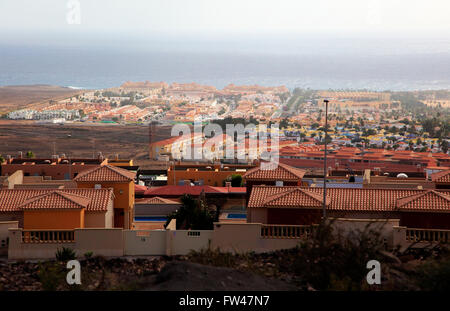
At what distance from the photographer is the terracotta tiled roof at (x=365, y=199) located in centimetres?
1365

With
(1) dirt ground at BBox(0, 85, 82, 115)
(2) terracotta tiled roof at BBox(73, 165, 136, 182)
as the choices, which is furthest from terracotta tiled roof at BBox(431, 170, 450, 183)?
(1) dirt ground at BBox(0, 85, 82, 115)

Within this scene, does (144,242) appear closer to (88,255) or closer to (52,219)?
(88,255)

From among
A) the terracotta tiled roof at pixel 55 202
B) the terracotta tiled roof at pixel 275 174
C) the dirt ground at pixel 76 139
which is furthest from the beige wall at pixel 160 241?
the dirt ground at pixel 76 139

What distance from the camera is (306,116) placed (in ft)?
369

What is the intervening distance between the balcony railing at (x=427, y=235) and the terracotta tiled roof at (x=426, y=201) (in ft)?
4.25

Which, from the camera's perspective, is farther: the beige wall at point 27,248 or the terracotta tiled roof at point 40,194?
the terracotta tiled roof at point 40,194

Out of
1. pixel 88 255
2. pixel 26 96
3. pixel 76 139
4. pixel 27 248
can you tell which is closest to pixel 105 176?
pixel 27 248

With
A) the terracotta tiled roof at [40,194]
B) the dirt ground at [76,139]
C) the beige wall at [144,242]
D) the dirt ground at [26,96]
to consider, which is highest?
the terracotta tiled roof at [40,194]

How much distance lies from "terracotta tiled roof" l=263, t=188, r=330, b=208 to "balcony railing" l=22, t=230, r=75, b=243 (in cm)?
363

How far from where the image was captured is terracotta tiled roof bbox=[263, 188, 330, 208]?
→ 1389 cm

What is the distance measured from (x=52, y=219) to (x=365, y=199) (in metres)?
5.71

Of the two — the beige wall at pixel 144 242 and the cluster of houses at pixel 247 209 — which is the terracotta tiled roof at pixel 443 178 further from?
the beige wall at pixel 144 242

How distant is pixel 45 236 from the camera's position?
494 inches

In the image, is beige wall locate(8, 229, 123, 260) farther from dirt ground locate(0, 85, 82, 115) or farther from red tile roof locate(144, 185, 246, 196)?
dirt ground locate(0, 85, 82, 115)
